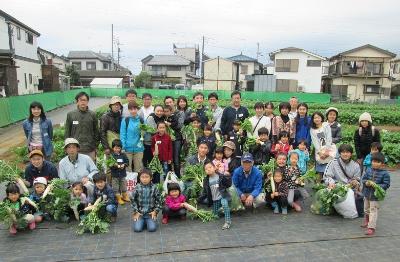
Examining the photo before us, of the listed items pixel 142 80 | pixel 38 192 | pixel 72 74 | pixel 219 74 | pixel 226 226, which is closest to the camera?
pixel 226 226

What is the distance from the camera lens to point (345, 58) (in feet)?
141

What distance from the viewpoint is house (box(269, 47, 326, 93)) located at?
145ft

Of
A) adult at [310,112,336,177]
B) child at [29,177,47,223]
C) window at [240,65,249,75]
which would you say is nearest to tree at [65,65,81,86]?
window at [240,65,249,75]

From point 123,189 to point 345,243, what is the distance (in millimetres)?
4484

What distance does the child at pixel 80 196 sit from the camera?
605 cm

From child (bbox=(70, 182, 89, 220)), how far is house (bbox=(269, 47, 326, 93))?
41763mm

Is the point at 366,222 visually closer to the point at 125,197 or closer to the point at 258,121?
the point at 258,121

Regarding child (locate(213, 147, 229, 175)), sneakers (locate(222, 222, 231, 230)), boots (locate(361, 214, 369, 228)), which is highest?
child (locate(213, 147, 229, 175))

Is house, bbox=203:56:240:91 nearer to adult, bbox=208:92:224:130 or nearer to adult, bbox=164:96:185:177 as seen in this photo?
adult, bbox=208:92:224:130

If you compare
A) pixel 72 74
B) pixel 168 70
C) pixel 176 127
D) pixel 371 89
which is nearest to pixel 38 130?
pixel 176 127

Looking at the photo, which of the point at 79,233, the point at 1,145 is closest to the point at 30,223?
the point at 79,233

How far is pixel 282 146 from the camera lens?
300 inches

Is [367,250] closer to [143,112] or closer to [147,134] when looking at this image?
[147,134]

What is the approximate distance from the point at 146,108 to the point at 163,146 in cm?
122
